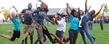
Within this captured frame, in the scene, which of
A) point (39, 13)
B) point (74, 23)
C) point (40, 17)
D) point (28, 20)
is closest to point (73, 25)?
point (74, 23)

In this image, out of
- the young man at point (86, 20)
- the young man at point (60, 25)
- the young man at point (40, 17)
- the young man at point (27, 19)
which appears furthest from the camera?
the young man at point (60, 25)

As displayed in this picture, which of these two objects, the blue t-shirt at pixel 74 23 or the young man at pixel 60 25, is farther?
the young man at pixel 60 25

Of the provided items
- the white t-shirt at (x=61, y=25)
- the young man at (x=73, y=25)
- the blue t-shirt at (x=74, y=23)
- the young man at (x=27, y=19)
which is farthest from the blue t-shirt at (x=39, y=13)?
the white t-shirt at (x=61, y=25)

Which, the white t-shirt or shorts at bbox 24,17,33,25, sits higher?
shorts at bbox 24,17,33,25

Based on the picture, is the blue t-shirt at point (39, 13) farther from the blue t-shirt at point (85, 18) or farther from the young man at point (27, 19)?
the blue t-shirt at point (85, 18)

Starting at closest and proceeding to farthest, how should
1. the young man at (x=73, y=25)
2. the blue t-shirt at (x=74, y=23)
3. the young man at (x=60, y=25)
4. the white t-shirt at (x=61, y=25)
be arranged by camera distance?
the young man at (x=73, y=25) < the blue t-shirt at (x=74, y=23) < the young man at (x=60, y=25) < the white t-shirt at (x=61, y=25)

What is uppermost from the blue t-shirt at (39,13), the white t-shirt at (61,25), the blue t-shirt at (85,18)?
the blue t-shirt at (39,13)

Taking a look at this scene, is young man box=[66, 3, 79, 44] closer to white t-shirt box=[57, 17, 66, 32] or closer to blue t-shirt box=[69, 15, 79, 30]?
blue t-shirt box=[69, 15, 79, 30]

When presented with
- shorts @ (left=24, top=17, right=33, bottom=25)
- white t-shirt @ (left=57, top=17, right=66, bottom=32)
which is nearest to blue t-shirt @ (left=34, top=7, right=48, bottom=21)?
shorts @ (left=24, top=17, right=33, bottom=25)

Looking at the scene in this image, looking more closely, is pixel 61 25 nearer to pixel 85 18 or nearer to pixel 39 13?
pixel 85 18

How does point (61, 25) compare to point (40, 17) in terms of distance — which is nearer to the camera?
point (40, 17)

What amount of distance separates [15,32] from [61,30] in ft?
6.57

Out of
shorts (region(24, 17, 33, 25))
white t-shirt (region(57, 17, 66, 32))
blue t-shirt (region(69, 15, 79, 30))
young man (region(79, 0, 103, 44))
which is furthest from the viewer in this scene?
white t-shirt (region(57, 17, 66, 32))

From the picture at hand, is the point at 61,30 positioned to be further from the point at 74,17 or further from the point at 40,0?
the point at 40,0
